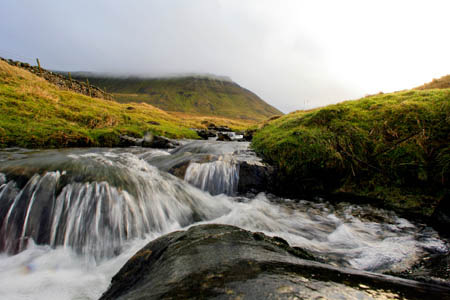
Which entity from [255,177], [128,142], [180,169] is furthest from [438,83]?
[128,142]

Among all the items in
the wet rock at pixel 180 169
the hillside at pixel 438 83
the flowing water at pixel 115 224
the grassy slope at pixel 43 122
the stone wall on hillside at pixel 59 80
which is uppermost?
the stone wall on hillside at pixel 59 80

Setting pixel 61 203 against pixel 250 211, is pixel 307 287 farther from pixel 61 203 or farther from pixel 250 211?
pixel 61 203

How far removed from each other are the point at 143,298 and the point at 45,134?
11202mm

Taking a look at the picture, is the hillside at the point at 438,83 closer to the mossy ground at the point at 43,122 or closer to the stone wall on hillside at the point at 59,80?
the mossy ground at the point at 43,122

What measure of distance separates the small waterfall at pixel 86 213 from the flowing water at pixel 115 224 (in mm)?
16

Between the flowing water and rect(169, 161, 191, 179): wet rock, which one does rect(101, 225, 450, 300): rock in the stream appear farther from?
rect(169, 161, 191, 179): wet rock

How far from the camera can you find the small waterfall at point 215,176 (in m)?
6.21

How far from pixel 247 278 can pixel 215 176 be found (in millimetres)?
5174

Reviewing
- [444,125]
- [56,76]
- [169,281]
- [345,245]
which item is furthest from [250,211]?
[56,76]

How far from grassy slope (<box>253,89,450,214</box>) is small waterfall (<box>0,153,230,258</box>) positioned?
301cm

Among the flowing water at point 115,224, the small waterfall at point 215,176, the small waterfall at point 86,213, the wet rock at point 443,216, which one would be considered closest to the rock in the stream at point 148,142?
the small waterfall at point 215,176

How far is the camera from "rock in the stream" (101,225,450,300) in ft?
3.75

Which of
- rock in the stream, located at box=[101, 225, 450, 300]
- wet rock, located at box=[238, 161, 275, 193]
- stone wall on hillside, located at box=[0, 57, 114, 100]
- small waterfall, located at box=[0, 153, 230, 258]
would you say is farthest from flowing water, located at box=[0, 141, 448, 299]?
stone wall on hillside, located at box=[0, 57, 114, 100]

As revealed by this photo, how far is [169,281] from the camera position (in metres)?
1.43
